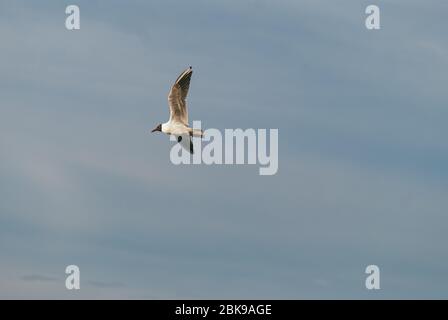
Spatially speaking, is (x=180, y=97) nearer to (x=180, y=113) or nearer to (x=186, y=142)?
(x=180, y=113)

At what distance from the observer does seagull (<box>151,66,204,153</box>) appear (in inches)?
2916

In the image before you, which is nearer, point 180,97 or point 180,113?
point 180,97

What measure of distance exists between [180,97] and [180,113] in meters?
1.48

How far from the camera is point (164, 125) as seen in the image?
76.9 meters

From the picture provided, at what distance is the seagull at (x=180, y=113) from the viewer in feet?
243

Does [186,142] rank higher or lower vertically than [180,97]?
lower

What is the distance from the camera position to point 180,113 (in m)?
75.8

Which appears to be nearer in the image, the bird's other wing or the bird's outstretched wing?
the bird's outstretched wing

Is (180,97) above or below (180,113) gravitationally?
above

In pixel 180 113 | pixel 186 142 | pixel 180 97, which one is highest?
pixel 180 97

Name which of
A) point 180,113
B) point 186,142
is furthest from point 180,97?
point 186,142

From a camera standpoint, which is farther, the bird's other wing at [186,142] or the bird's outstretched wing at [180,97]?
the bird's other wing at [186,142]
